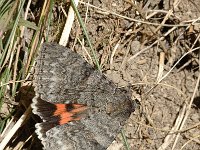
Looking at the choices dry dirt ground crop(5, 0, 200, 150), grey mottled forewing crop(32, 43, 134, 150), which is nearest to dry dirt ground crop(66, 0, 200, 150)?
dry dirt ground crop(5, 0, 200, 150)

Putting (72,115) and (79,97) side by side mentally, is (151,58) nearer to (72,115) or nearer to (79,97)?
(79,97)

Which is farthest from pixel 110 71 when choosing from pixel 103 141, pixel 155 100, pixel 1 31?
pixel 1 31

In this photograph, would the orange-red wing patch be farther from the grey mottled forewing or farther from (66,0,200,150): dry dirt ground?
(66,0,200,150): dry dirt ground

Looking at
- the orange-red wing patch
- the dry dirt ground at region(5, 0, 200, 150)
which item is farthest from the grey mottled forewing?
the dry dirt ground at region(5, 0, 200, 150)

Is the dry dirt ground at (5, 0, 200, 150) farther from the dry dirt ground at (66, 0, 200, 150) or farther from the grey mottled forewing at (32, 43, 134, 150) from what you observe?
the grey mottled forewing at (32, 43, 134, 150)

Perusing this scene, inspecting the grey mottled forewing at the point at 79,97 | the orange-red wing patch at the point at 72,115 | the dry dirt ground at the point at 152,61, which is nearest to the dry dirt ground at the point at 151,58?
the dry dirt ground at the point at 152,61

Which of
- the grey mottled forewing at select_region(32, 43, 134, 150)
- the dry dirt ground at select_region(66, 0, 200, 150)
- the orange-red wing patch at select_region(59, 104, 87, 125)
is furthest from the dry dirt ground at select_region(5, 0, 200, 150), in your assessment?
the orange-red wing patch at select_region(59, 104, 87, 125)

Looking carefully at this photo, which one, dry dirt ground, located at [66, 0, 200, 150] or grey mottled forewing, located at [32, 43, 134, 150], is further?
dry dirt ground, located at [66, 0, 200, 150]

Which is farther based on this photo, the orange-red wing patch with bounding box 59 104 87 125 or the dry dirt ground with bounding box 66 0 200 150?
the dry dirt ground with bounding box 66 0 200 150

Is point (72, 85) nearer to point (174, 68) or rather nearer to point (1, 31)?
point (1, 31)
